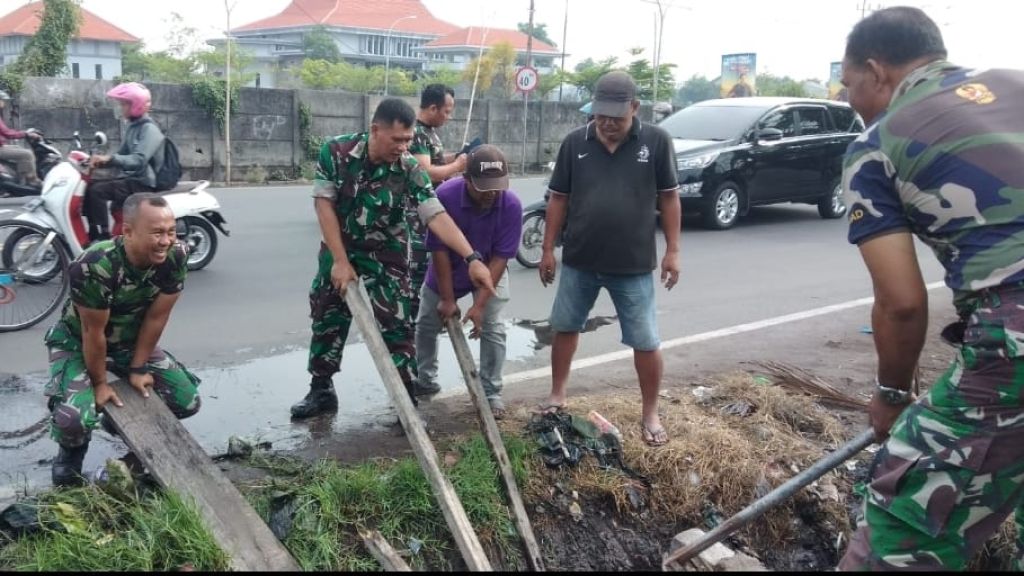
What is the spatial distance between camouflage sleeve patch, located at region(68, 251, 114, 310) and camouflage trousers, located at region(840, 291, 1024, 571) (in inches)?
112

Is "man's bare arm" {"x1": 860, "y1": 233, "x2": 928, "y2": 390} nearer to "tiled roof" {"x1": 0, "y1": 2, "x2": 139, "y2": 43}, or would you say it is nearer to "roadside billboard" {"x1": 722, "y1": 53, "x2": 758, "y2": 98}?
"roadside billboard" {"x1": 722, "y1": 53, "x2": 758, "y2": 98}

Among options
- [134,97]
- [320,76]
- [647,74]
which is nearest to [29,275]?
[134,97]

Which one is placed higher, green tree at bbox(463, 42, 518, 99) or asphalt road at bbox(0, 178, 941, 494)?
green tree at bbox(463, 42, 518, 99)

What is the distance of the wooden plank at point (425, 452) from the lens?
283cm

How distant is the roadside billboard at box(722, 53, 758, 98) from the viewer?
3386cm

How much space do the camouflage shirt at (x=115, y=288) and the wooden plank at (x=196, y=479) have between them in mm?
260

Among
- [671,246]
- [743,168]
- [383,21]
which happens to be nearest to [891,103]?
[671,246]

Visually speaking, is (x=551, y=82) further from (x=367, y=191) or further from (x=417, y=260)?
(x=367, y=191)

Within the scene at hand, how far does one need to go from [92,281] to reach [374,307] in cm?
134

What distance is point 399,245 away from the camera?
170 inches

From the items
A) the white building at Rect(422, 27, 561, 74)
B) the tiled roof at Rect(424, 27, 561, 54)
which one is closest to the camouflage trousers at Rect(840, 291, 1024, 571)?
the tiled roof at Rect(424, 27, 561, 54)

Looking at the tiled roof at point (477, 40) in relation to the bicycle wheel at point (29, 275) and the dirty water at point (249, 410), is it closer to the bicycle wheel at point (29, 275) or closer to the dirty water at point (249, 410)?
the bicycle wheel at point (29, 275)

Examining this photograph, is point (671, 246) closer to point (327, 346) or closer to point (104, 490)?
point (327, 346)

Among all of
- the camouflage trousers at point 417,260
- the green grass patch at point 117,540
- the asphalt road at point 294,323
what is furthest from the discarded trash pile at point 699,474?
the green grass patch at point 117,540
